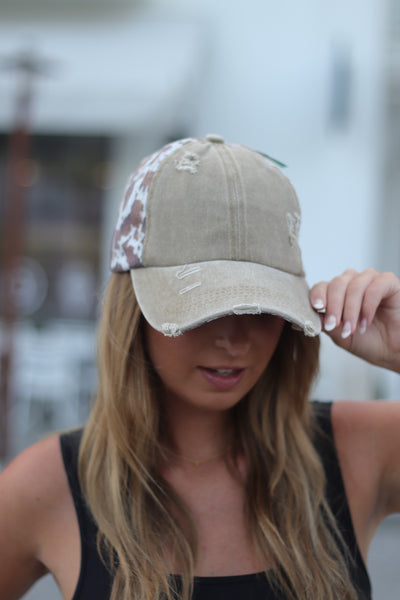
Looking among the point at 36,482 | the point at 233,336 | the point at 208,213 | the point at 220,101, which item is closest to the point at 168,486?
the point at 36,482

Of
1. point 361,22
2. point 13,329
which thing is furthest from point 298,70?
point 13,329

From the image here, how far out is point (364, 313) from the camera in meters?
1.35

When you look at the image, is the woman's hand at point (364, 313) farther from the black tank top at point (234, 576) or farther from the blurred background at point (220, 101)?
the blurred background at point (220, 101)

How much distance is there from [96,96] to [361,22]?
283cm

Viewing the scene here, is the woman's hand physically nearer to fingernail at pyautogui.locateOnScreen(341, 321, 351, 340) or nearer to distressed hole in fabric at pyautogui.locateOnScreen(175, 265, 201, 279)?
fingernail at pyautogui.locateOnScreen(341, 321, 351, 340)

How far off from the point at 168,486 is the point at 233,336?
42 cm

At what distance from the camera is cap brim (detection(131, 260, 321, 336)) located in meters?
1.15

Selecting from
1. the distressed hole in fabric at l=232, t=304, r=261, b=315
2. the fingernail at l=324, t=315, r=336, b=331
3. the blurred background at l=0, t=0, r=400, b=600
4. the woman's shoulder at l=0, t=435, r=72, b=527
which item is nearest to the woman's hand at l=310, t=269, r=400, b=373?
the fingernail at l=324, t=315, r=336, b=331

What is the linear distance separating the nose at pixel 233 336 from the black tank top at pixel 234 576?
1.38ft

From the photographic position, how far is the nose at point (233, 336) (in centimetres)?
124

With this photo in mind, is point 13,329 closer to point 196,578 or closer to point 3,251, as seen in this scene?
point 3,251

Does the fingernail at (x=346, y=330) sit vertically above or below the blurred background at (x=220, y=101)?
below

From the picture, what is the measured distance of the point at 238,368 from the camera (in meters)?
1.26

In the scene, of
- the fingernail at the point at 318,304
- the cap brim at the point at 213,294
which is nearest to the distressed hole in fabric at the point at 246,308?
the cap brim at the point at 213,294
